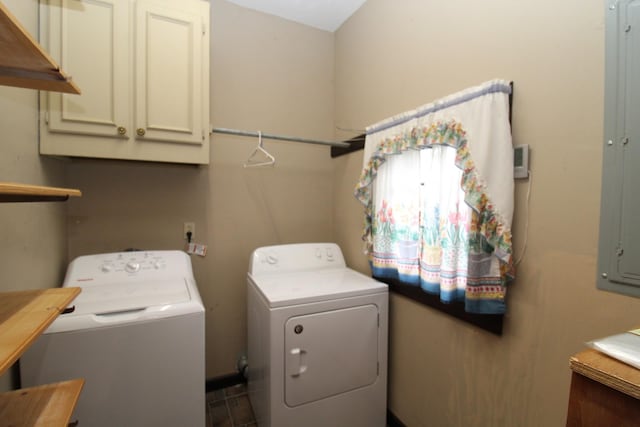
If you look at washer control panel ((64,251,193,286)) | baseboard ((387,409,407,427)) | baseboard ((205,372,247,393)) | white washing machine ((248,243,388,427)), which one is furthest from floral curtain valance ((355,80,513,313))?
baseboard ((205,372,247,393))

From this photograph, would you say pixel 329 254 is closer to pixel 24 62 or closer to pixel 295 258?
pixel 295 258

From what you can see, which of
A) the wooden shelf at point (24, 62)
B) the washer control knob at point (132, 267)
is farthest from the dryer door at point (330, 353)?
the wooden shelf at point (24, 62)

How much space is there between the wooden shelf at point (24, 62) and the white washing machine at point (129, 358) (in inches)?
32.4

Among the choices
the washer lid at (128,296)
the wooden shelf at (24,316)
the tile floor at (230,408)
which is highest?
the wooden shelf at (24,316)

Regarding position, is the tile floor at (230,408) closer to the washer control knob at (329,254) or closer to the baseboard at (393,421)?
the baseboard at (393,421)

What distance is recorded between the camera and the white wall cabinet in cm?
140

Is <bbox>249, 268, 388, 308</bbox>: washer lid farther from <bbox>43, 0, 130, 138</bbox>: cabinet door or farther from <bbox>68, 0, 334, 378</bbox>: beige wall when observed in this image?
<bbox>43, 0, 130, 138</bbox>: cabinet door

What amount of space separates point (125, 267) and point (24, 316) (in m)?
0.97

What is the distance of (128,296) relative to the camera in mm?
1366

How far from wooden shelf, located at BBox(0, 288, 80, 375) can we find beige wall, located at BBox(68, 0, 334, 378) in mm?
1095

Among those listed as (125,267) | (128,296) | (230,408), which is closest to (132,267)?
(125,267)

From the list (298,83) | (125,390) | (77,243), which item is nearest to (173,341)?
(125,390)

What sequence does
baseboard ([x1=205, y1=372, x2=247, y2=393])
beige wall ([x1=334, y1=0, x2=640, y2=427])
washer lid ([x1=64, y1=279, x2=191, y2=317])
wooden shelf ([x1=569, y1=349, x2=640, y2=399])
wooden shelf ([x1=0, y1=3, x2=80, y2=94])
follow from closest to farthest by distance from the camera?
1. wooden shelf ([x1=569, y1=349, x2=640, y2=399])
2. wooden shelf ([x1=0, y1=3, x2=80, y2=94])
3. beige wall ([x1=334, y1=0, x2=640, y2=427])
4. washer lid ([x1=64, y1=279, x2=191, y2=317])
5. baseboard ([x1=205, y1=372, x2=247, y2=393])

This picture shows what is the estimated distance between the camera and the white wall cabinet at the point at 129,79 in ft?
4.60
